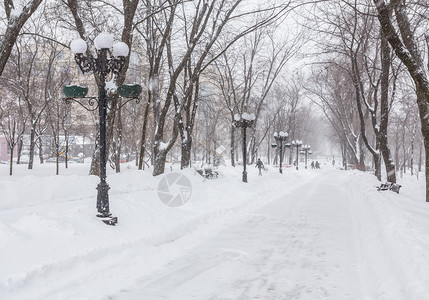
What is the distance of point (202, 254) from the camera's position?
21.2ft

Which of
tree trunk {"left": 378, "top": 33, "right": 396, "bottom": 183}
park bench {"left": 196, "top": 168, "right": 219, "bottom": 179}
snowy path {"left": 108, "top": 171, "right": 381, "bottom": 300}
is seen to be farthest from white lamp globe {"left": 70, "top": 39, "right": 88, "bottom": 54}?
park bench {"left": 196, "top": 168, "right": 219, "bottom": 179}

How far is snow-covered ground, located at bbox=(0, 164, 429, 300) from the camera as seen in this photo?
4.64 m

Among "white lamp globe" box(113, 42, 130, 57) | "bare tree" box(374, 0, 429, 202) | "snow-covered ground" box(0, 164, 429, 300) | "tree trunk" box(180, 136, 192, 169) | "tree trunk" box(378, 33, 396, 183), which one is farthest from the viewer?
"tree trunk" box(180, 136, 192, 169)

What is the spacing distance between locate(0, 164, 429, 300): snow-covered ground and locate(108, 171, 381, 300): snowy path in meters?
0.02

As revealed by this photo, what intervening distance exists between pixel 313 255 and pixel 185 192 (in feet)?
25.1

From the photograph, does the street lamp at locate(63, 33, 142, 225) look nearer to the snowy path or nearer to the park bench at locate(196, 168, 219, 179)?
the snowy path

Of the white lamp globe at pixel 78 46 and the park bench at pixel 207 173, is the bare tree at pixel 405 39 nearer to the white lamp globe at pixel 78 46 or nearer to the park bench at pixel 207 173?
the white lamp globe at pixel 78 46

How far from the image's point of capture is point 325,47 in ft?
61.4

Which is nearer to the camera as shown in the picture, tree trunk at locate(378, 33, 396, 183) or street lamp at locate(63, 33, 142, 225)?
street lamp at locate(63, 33, 142, 225)

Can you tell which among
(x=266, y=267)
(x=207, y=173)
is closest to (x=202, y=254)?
(x=266, y=267)

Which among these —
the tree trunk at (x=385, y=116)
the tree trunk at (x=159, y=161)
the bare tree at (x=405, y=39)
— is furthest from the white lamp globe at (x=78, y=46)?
the tree trunk at (x=385, y=116)

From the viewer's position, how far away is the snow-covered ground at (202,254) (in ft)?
15.2

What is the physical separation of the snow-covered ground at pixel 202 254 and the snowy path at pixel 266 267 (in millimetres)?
18

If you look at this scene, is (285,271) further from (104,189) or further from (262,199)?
(262,199)
